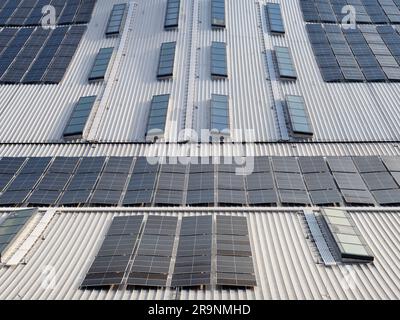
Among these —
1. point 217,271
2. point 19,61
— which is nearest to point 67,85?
point 19,61

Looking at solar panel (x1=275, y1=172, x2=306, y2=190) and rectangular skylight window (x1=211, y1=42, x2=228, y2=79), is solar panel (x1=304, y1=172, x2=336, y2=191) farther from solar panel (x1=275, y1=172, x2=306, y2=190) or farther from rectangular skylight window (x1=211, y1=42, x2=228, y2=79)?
rectangular skylight window (x1=211, y1=42, x2=228, y2=79)

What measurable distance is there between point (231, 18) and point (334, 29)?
9662 millimetres

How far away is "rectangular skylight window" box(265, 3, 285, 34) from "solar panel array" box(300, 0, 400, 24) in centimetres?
279

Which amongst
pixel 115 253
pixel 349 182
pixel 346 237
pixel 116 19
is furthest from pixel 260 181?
pixel 116 19

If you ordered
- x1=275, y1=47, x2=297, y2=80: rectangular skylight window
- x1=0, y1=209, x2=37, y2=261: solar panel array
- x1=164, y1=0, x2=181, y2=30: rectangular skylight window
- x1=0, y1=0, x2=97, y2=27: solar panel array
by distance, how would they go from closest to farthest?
x1=0, y1=209, x2=37, y2=261: solar panel array < x1=275, y1=47, x2=297, y2=80: rectangular skylight window < x1=164, y1=0, x2=181, y2=30: rectangular skylight window < x1=0, y1=0, x2=97, y2=27: solar panel array

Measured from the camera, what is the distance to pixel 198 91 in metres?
32.5

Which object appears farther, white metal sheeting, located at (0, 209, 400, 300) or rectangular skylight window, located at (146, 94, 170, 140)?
rectangular skylight window, located at (146, 94, 170, 140)

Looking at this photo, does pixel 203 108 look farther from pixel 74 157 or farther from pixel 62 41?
pixel 62 41

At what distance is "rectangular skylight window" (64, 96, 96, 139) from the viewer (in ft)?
95.9

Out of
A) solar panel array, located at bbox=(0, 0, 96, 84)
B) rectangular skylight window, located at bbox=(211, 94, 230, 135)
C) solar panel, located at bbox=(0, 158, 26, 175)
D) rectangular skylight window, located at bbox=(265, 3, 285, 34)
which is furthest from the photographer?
rectangular skylight window, located at bbox=(265, 3, 285, 34)

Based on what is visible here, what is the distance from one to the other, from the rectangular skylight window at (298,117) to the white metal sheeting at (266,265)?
25.1ft

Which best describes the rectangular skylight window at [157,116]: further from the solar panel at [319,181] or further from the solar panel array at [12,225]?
the solar panel at [319,181]

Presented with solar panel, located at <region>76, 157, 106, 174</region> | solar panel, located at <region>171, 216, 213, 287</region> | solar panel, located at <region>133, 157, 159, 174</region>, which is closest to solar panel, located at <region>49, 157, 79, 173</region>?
solar panel, located at <region>76, 157, 106, 174</region>

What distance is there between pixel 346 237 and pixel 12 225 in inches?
657
